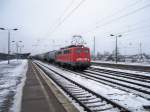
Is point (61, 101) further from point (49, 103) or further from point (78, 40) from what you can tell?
point (78, 40)

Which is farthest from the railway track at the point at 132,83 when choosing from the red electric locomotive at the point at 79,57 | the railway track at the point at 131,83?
the red electric locomotive at the point at 79,57

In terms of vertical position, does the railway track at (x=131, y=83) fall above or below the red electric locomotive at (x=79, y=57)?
below

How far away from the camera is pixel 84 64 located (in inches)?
1225

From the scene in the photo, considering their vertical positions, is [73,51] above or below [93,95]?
above

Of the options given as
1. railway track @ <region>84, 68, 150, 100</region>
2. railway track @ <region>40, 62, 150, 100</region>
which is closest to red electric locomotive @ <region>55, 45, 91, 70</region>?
railway track @ <region>40, 62, 150, 100</region>

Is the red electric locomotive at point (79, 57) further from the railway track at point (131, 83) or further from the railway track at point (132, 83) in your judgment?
the railway track at point (132, 83)

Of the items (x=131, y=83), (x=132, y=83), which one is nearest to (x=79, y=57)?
(x=131, y=83)

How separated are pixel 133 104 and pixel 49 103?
10.9 feet

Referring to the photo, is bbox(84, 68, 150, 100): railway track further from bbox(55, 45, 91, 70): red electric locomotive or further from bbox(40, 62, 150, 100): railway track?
bbox(55, 45, 91, 70): red electric locomotive

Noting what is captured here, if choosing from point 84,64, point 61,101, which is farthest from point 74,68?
point 61,101

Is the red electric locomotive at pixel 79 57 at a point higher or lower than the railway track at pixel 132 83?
higher

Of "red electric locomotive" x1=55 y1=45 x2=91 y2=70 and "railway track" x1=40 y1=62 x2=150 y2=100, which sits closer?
"railway track" x1=40 y1=62 x2=150 y2=100

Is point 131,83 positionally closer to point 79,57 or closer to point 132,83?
point 132,83

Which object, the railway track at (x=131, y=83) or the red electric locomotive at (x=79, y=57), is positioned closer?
the railway track at (x=131, y=83)
